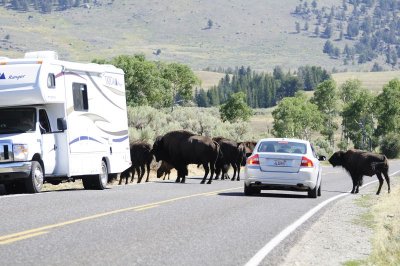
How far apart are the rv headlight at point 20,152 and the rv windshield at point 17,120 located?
0.67 m

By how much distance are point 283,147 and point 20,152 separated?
6941mm

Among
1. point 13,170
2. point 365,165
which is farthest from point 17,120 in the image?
point 365,165

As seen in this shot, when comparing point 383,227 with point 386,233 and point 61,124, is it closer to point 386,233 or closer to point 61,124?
point 386,233

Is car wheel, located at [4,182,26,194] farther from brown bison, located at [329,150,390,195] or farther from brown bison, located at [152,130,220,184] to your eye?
brown bison, located at [329,150,390,195]

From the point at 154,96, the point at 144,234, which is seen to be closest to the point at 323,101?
the point at 154,96

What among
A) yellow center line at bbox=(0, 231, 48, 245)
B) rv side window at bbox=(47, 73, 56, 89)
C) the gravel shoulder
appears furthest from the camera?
rv side window at bbox=(47, 73, 56, 89)

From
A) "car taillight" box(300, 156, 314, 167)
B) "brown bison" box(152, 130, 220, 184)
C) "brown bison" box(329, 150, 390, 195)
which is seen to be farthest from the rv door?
"brown bison" box(329, 150, 390, 195)

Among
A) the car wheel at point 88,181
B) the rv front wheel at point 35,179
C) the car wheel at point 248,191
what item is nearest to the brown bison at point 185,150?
the car wheel at point 88,181

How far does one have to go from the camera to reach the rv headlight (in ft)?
69.5

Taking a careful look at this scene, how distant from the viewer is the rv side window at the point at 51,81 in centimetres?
2200

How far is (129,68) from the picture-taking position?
104 metres

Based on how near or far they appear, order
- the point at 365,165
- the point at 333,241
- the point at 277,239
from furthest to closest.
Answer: the point at 365,165, the point at 333,241, the point at 277,239

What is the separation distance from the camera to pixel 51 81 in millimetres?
22234

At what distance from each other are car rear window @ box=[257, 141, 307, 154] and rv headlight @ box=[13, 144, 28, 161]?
6.13m
